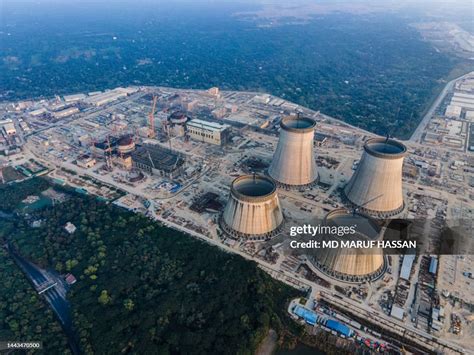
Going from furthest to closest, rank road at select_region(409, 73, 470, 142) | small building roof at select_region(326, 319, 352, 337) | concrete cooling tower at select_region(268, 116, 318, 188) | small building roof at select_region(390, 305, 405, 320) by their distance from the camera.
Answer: road at select_region(409, 73, 470, 142)
concrete cooling tower at select_region(268, 116, 318, 188)
small building roof at select_region(390, 305, 405, 320)
small building roof at select_region(326, 319, 352, 337)

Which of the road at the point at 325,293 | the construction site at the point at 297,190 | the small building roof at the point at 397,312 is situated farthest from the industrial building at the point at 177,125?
the small building roof at the point at 397,312

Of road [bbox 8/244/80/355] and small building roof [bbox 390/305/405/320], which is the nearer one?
road [bbox 8/244/80/355]

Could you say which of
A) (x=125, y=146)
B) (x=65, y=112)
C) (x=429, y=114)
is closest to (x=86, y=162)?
(x=125, y=146)

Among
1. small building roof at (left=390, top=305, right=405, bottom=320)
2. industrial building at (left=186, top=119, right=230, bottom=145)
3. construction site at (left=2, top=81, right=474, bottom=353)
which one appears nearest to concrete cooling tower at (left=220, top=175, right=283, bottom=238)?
construction site at (left=2, top=81, right=474, bottom=353)

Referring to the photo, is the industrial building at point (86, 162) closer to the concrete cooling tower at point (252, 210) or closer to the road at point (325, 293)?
the road at point (325, 293)

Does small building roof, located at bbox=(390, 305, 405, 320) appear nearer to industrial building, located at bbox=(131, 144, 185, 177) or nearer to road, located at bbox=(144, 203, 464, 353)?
road, located at bbox=(144, 203, 464, 353)

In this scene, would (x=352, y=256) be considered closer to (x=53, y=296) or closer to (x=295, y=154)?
(x=295, y=154)

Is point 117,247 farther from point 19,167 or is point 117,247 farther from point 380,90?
point 380,90
